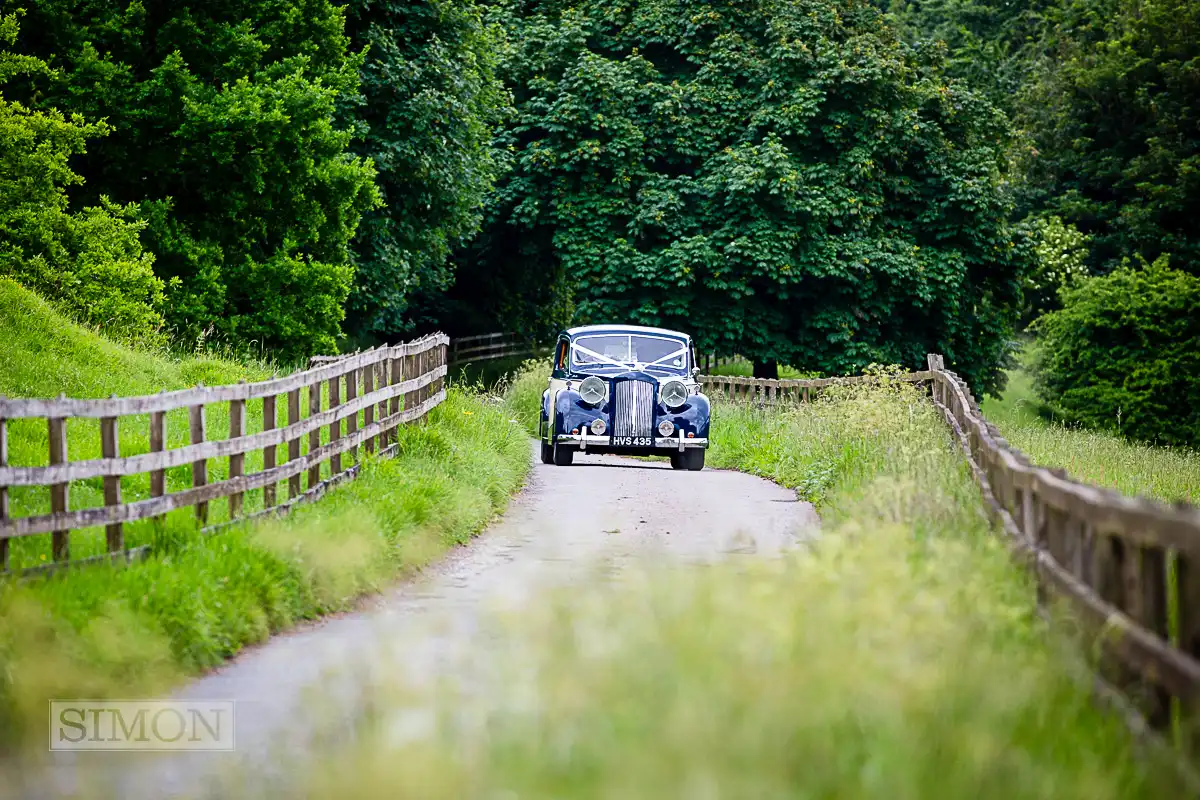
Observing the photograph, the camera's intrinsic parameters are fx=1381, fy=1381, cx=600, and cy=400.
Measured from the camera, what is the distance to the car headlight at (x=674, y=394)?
20.0 meters

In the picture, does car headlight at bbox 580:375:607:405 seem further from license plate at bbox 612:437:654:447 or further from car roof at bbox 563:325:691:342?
car roof at bbox 563:325:691:342

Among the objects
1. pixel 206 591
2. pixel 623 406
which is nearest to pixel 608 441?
pixel 623 406

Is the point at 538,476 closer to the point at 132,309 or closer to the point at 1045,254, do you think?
A: the point at 132,309

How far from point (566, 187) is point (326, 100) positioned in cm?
988

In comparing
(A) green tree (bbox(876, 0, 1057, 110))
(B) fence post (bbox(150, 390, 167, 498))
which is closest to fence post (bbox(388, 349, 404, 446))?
(B) fence post (bbox(150, 390, 167, 498))

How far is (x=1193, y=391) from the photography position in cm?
3450

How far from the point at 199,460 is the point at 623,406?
415 inches

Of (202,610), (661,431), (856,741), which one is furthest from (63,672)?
(661,431)

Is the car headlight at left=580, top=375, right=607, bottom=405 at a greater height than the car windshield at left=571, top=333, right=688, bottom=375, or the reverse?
the car windshield at left=571, top=333, right=688, bottom=375

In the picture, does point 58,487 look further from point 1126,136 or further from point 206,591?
point 1126,136

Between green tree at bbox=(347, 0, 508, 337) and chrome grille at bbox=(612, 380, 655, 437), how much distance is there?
11579 millimetres

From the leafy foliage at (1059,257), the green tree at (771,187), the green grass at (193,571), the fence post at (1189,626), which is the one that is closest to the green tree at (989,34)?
the leafy foliage at (1059,257)

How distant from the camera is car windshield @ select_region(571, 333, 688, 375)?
20516mm

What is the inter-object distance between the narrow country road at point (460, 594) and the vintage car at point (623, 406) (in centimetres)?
48
